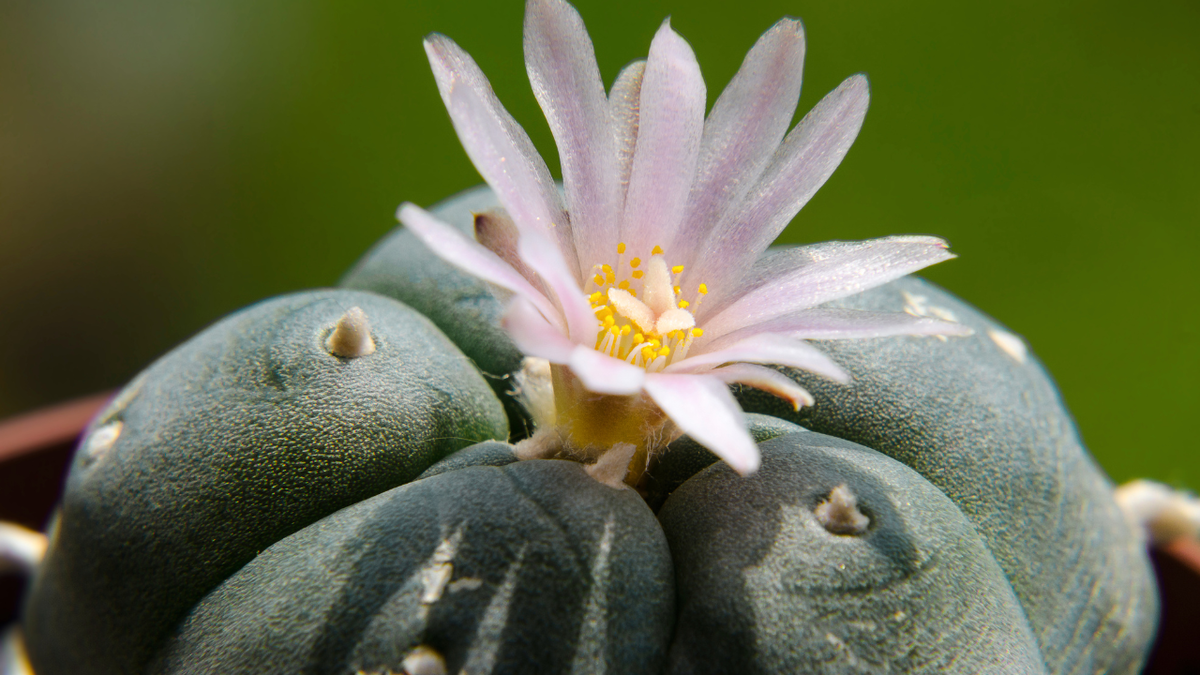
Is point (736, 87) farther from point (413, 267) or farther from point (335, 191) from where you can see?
point (335, 191)

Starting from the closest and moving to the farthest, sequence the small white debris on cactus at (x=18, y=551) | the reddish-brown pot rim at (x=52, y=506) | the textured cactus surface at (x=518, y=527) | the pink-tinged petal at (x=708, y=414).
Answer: the pink-tinged petal at (x=708, y=414), the textured cactus surface at (x=518, y=527), the small white debris on cactus at (x=18, y=551), the reddish-brown pot rim at (x=52, y=506)

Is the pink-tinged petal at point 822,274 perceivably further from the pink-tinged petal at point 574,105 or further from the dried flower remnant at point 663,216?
the pink-tinged petal at point 574,105

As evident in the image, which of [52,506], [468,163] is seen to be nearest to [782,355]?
[52,506]

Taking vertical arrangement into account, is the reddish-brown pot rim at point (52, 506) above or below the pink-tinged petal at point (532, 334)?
below

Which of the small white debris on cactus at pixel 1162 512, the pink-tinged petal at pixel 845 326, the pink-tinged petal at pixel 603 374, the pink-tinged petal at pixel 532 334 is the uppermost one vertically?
the pink-tinged petal at pixel 532 334

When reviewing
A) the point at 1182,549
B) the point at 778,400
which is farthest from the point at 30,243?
the point at 1182,549

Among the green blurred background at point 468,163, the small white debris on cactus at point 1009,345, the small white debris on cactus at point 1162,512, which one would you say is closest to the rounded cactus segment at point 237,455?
the small white debris on cactus at point 1009,345
